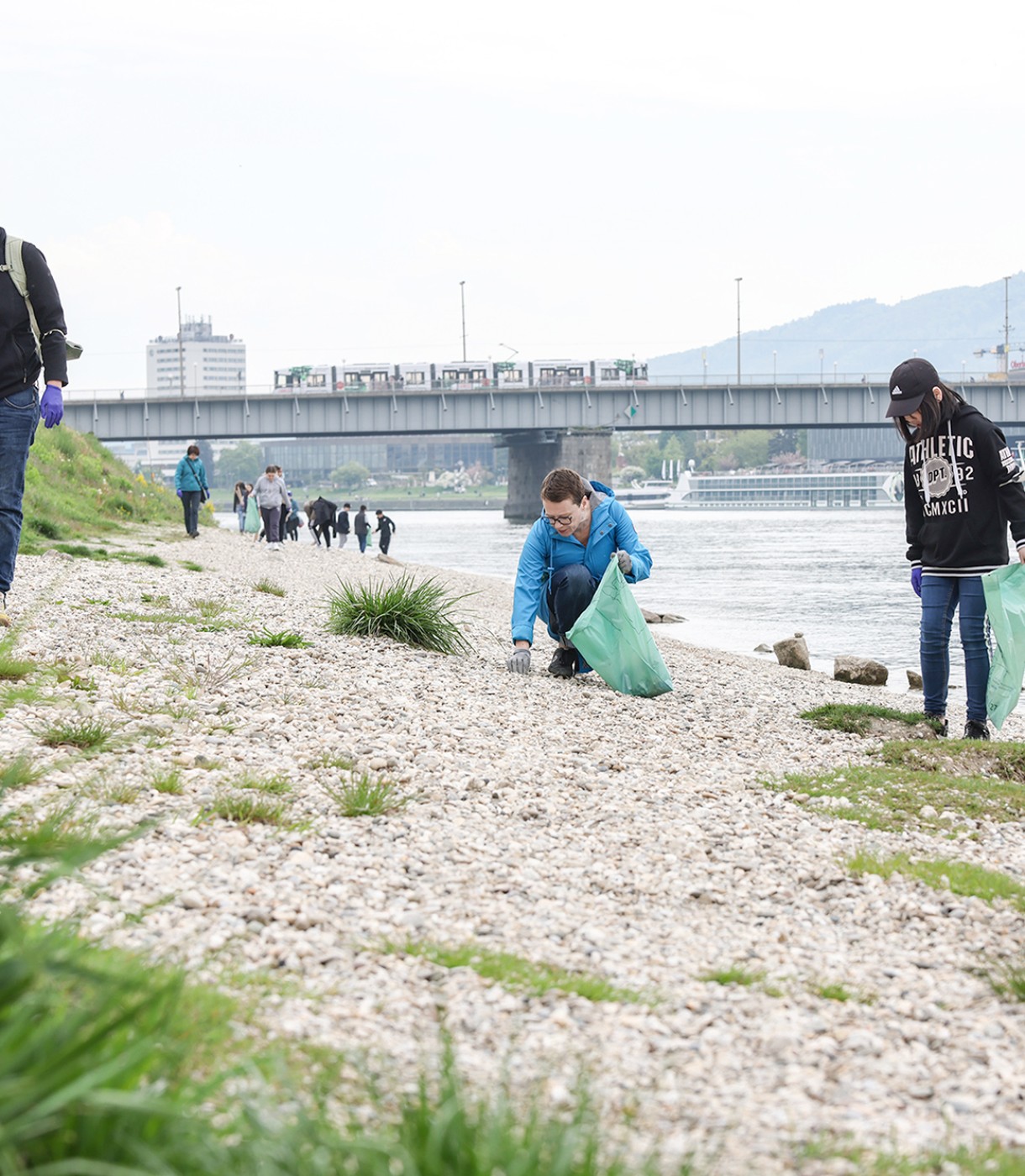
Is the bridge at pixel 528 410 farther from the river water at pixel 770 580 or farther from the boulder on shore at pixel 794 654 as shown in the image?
the boulder on shore at pixel 794 654

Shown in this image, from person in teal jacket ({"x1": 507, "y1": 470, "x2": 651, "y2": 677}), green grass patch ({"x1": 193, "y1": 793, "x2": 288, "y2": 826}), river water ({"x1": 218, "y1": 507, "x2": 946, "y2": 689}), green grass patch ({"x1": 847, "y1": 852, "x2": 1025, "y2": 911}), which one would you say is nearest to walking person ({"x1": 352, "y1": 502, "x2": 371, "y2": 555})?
river water ({"x1": 218, "y1": 507, "x2": 946, "y2": 689})

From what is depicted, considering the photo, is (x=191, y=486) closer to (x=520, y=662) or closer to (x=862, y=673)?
(x=862, y=673)

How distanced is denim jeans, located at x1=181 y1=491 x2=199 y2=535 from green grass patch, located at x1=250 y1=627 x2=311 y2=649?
16.5 meters

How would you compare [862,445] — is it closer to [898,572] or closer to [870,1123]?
[898,572]

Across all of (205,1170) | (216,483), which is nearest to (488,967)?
(205,1170)

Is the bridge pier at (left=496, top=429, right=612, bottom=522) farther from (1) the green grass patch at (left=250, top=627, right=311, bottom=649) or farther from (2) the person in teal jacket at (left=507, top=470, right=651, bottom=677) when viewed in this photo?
(1) the green grass patch at (left=250, top=627, right=311, bottom=649)

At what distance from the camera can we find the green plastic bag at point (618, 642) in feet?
23.7

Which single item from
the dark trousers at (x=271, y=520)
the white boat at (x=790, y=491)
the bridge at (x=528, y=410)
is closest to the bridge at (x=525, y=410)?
the bridge at (x=528, y=410)

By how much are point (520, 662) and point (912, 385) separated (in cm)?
285

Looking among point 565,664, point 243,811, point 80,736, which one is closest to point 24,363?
point 80,736

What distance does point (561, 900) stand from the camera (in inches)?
138

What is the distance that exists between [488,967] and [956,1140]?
1104mm

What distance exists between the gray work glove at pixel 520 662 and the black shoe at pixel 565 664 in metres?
0.20

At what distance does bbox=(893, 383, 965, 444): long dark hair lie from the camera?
21.1ft
